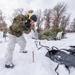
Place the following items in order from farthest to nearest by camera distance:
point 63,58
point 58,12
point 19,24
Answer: point 58,12 < point 63,58 < point 19,24

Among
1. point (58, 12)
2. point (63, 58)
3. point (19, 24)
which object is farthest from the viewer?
point (58, 12)

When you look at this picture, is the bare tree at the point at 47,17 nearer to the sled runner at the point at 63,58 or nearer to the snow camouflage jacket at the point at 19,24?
the sled runner at the point at 63,58

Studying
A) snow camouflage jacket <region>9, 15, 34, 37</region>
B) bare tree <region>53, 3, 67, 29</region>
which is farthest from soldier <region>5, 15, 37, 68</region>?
bare tree <region>53, 3, 67, 29</region>

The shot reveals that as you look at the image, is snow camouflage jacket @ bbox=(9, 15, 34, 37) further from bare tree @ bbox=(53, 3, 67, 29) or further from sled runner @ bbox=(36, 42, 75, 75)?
bare tree @ bbox=(53, 3, 67, 29)

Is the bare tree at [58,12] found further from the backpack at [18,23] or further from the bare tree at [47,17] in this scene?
the backpack at [18,23]

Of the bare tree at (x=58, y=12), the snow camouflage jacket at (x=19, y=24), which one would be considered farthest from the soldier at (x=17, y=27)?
the bare tree at (x=58, y=12)

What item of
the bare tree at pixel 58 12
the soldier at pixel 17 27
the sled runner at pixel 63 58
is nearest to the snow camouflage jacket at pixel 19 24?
the soldier at pixel 17 27

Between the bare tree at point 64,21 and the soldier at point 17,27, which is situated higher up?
the bare tree at point 64,21

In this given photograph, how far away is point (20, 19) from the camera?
3709 mm

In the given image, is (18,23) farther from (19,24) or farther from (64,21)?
(64,21)

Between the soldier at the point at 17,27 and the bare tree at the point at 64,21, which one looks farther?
the bare tree at the point at 64,21

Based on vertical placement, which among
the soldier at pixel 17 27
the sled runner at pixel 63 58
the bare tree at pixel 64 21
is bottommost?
the sled runner at pixel 63 58

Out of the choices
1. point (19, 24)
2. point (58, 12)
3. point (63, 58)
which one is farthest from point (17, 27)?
point (58, 12)

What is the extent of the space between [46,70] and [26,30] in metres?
1.05
